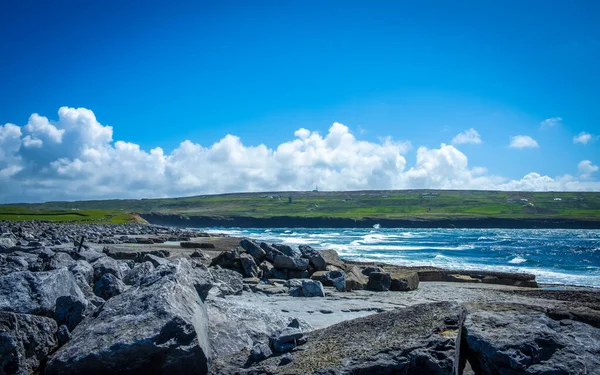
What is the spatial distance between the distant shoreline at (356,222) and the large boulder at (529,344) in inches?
4854

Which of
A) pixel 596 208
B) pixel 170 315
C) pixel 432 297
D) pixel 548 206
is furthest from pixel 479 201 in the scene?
pixel 170 315

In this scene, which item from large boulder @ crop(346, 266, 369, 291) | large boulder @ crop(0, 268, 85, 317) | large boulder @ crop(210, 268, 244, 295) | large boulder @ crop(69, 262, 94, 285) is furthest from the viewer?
large boulder @ crop(346, 266, 369, 291)

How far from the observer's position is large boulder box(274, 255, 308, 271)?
15.6 metres

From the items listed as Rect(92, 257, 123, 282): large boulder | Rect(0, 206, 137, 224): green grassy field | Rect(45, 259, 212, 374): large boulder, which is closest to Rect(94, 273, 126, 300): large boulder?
Rect(92, 257, 123, 282): large boulder

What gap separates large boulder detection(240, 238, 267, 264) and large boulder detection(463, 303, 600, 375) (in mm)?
11182

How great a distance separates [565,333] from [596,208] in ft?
543

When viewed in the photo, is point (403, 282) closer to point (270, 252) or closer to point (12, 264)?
point (270, 252)

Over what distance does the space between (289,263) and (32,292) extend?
10217mm

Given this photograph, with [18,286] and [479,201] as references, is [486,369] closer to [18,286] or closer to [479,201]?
[18,286]

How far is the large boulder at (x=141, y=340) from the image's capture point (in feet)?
15.7

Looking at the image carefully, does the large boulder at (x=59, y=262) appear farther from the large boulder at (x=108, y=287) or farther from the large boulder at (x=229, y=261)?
the large boulder at (x=229, y=261)

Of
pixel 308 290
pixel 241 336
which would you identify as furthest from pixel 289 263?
→ pixel 241 336

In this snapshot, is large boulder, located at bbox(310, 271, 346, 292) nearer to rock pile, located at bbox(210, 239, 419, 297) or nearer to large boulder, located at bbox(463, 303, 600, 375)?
rock pile, located at bbox(210, 239, 419, 297)

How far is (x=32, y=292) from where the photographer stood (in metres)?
6.00
